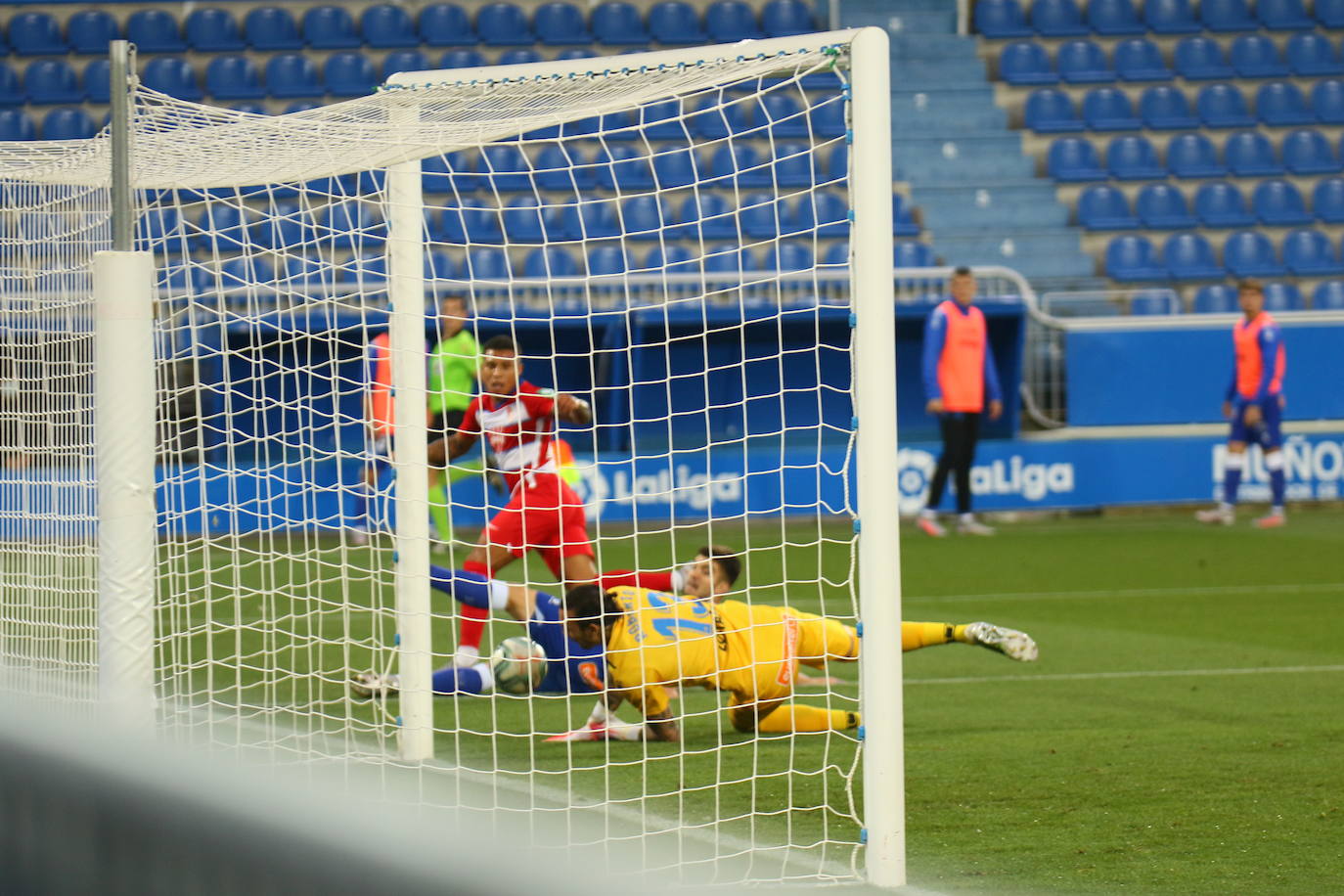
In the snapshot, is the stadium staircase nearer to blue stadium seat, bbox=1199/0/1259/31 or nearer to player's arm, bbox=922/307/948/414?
blue stadium seat, bbox=1199/0/1259/31

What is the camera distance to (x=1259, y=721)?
5891 millimetres

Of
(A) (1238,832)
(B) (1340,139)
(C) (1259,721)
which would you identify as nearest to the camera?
(A) (1238,832)

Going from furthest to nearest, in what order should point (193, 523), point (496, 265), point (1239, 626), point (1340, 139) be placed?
point (1340, 139)
point (496, 265)
point (1239, 626)
point (193, 523)

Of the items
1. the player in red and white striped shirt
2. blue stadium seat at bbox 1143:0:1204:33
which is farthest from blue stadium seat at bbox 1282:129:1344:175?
the player in red and white striped shirt

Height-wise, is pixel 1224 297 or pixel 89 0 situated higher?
pixel 89 0

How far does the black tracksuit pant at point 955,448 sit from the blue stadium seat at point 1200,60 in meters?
8.24

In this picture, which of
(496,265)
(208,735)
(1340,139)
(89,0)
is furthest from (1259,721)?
(89,0)

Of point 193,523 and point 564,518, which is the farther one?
point 193,523

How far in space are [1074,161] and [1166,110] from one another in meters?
1.44

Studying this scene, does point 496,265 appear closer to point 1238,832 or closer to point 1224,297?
point 1224,297

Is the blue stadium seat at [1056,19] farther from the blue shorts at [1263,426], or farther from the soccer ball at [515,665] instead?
the soccer ball at [515,665]

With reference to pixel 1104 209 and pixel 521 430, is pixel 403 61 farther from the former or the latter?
pixel 521 430

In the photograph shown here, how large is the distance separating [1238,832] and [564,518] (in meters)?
3.05

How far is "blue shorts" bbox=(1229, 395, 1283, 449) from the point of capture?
525 inches
